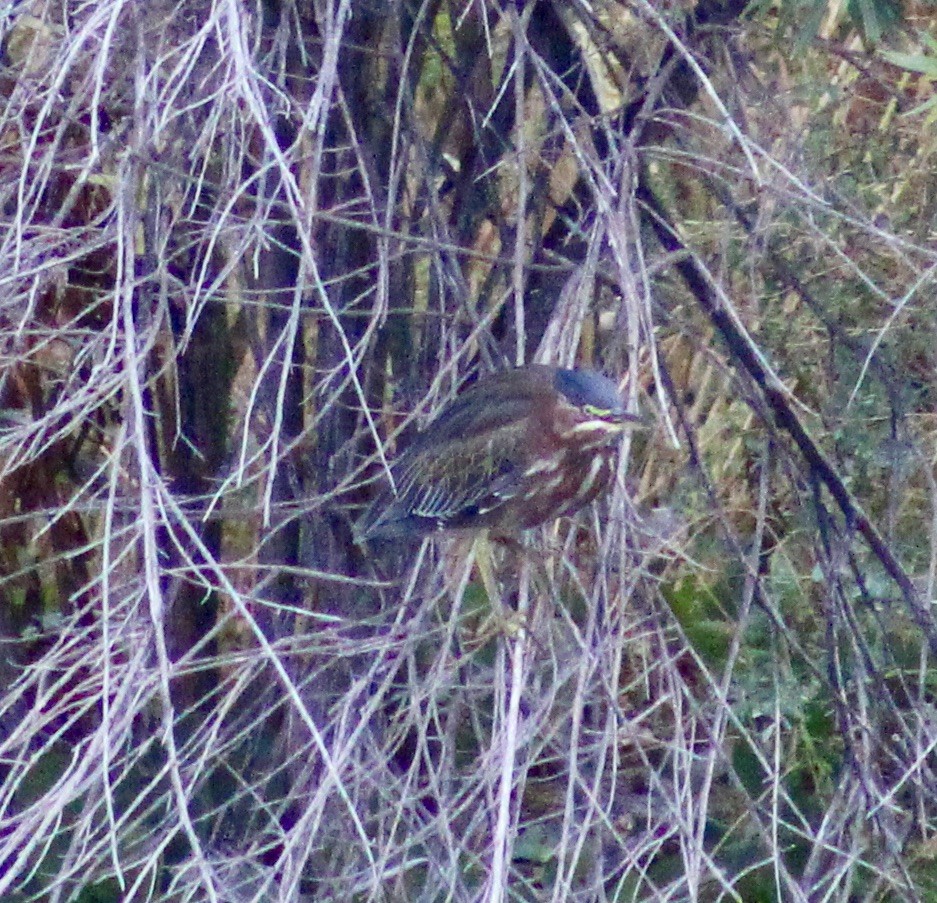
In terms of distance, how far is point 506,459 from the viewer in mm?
3564

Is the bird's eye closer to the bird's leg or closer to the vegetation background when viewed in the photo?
the vegetation background

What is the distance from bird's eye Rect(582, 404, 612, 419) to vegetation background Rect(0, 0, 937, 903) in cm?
12

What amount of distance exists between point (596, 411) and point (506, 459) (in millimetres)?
493

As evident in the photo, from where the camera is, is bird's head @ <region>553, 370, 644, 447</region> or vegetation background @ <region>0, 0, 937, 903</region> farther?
bird's head @ <region>553, 370, 644, 447</region>

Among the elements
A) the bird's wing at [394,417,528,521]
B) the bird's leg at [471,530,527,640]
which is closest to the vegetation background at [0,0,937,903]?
the bird's leg at [471,530,527,640]

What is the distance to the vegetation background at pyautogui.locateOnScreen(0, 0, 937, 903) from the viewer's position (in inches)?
104

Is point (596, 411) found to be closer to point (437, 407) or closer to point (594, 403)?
point (594, 403)

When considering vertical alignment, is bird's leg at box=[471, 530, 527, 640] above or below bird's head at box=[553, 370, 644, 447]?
below

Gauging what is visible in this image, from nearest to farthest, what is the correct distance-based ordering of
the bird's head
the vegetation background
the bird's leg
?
the vegetation background → the bird's leg → the bird's head

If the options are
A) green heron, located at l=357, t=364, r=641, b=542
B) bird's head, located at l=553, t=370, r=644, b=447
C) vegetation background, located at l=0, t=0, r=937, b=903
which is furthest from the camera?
green heron, located at l=357, t=364, r=641, b=542

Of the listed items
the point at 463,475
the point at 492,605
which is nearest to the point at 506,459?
the point at 463,475

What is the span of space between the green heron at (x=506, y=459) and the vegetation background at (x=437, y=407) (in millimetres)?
90

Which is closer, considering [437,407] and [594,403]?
[594,403]

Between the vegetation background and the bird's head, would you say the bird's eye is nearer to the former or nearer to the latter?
the bird's head
